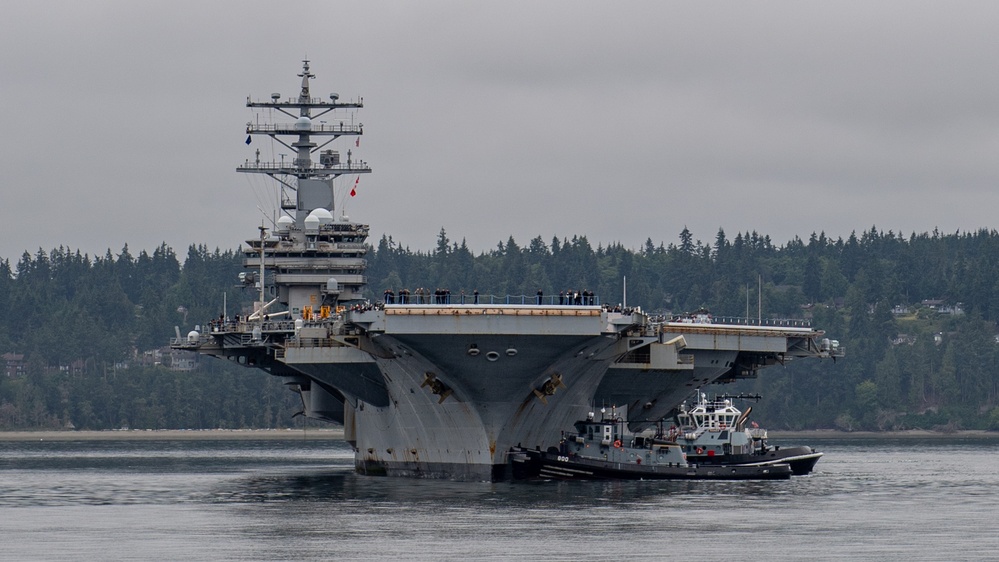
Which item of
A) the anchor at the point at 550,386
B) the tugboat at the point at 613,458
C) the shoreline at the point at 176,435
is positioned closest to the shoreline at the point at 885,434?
the shoreline at the point at 176,435

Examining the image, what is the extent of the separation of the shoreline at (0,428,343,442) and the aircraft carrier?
89.6 m

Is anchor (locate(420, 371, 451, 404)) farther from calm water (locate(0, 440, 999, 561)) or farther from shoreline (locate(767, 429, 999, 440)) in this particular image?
shoreline (locate(767, 429, 999, 440))

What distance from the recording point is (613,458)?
5947 centimetres

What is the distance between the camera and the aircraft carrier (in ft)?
174

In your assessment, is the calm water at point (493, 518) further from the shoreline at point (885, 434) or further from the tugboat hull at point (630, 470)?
the shoreline at point (885, 434)

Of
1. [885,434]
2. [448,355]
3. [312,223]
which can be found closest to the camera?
[448,355]

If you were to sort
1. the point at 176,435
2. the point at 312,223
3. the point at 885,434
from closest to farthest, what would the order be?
the point at 312,223 < the point at 176,435 < the point at 885,434

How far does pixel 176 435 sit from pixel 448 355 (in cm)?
11808

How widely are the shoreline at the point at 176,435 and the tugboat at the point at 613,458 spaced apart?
103 m

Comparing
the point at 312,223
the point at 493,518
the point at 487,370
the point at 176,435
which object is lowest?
the point at 493,518

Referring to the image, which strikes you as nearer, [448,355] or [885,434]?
[448,355]

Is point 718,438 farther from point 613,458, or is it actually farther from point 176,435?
point 176,435

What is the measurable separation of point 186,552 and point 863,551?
46.2 ft

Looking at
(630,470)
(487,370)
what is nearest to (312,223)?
(630,470)
